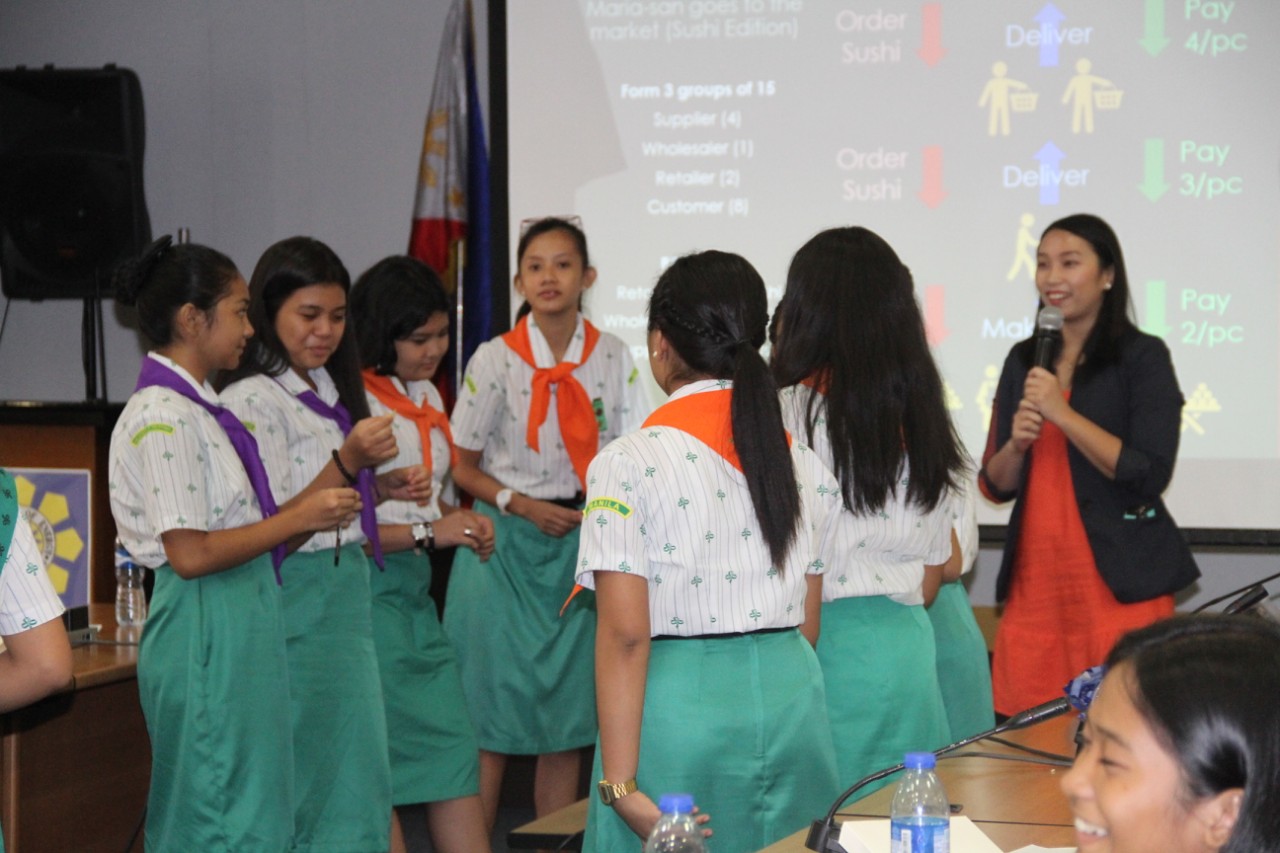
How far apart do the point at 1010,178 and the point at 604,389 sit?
5.05ft

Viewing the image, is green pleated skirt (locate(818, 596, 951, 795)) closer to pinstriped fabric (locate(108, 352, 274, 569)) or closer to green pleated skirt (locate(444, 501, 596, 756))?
pinstriped fabric (locate(108, 352, 274, 569))

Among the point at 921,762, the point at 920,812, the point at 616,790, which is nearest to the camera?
the point at 921,762

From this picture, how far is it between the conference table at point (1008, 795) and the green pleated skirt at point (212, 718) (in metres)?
0.64

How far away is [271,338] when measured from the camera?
320 cm

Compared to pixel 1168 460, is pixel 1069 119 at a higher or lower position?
higher

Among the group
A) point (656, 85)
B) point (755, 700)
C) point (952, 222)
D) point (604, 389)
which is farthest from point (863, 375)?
point (656, 85)

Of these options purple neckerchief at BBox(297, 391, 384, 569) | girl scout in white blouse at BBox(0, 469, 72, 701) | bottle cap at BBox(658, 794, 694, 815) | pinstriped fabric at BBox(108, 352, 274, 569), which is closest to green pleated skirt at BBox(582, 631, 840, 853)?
bottle cap at BBox(658, 794, 694, 815)

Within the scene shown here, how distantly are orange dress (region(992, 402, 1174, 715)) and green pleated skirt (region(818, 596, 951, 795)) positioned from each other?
0.83 m

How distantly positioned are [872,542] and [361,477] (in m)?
1.27

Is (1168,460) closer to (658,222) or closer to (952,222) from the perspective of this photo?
(952,222)

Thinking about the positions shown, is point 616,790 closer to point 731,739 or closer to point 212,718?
point 731,739

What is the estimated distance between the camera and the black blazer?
3.29 metres

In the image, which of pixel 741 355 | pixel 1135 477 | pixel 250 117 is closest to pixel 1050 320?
pixel 1135 477

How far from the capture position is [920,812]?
1908 millimetres
